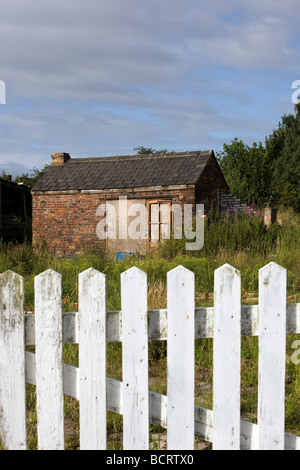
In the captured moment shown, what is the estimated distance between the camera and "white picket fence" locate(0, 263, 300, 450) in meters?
2.34

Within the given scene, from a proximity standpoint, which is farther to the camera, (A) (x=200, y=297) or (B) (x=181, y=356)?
(A) (x=200, y=297)

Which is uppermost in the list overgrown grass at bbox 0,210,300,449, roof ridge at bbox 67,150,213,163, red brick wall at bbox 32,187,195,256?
roof ridge at bbox 67,150,213,163

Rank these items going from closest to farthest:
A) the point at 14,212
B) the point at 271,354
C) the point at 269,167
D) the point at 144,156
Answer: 1. the point at 271,354
2. the point at 144,156
3. the point at 14,212
4. the point at 269,167

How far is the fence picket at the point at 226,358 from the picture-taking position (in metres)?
2.38

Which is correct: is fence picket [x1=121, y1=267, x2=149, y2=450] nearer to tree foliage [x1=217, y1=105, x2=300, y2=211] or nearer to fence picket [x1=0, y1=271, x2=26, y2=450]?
fence picket [x1=0, y1=271, x2=26, y2=450]

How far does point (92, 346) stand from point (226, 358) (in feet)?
2.23

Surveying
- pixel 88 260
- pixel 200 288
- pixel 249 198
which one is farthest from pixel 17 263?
pixel 249 198

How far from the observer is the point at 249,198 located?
25.7 meters

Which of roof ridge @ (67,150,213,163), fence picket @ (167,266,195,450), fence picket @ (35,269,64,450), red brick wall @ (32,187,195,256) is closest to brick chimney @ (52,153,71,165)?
roof ridge @ (67,150,213,163)

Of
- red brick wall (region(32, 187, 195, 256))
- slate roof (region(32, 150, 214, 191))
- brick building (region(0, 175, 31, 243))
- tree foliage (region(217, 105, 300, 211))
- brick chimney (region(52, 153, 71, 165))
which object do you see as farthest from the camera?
tree foliage (region(217, 105, 300, 211))

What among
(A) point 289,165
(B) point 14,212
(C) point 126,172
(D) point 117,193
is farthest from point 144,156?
(A) point 289,165

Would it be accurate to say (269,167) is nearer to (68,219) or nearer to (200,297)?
(68,219)

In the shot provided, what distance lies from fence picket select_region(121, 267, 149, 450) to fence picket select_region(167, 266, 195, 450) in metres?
0.13

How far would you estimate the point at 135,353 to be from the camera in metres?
2.36
